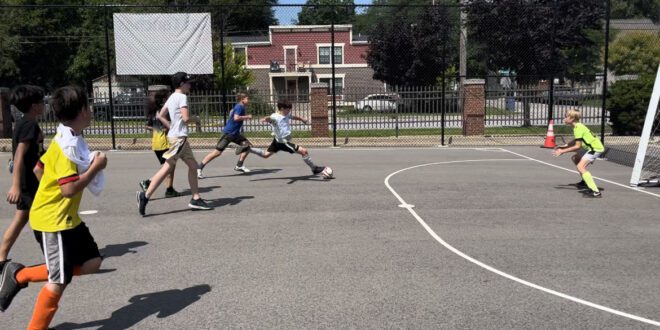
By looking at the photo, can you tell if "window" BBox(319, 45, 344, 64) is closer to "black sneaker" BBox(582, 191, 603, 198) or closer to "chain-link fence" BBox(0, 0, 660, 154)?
"chain-link fence" BBox(0, 0, 660, 154)

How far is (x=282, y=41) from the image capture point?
48906 mm

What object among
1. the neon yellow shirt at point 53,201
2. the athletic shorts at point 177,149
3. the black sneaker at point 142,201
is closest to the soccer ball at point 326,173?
the athletic shorts at point 177,149

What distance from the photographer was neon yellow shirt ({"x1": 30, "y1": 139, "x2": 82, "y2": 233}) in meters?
4.03

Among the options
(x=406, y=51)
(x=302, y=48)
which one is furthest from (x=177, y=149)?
(x=302, y=48)

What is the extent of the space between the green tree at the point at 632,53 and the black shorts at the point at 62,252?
166 feet

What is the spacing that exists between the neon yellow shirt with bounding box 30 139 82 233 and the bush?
18941 millimetres

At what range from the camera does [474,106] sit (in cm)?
2016

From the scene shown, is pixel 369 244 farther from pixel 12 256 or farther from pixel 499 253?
pixel 12 256

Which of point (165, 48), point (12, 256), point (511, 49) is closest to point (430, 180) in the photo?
point (12, 256)

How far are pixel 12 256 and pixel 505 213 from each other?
6427 millimetres

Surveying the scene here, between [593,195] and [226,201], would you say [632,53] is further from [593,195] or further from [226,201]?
[226,201]

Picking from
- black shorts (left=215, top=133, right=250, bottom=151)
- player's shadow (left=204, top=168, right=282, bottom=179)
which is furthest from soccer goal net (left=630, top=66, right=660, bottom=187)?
black shorts (left=215, top=133, right=250, bottom=151)

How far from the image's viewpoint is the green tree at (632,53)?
4731 centimetres

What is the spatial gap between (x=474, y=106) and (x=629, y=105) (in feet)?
16.0
